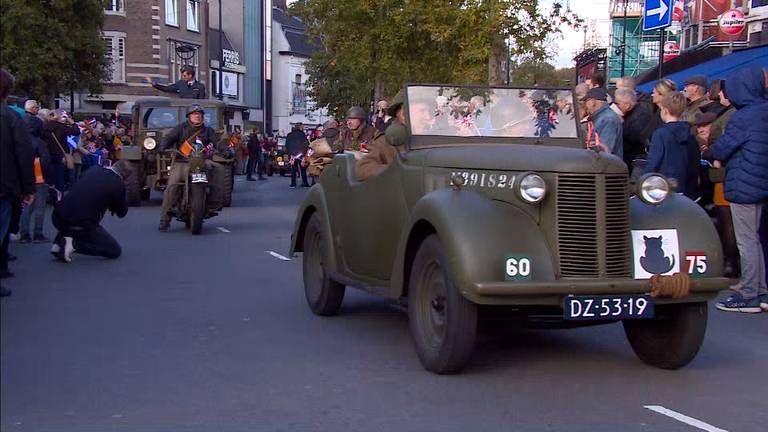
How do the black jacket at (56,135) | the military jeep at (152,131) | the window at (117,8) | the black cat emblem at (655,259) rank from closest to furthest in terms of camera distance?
the black cat emblem at (655,259) < the black jacket at (56,135) < the military jeep at (152,131) < the window at (117,8)

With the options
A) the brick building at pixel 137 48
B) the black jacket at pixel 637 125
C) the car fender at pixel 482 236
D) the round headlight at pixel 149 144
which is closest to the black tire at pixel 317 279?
the car fender at pixel 482 236

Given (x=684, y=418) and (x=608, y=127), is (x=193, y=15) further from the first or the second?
(x=684, y=418)

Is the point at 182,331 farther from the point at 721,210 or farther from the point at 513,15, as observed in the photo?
the point at 513,15

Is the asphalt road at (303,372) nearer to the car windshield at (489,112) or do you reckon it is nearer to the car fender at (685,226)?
the car fender at (685,226)

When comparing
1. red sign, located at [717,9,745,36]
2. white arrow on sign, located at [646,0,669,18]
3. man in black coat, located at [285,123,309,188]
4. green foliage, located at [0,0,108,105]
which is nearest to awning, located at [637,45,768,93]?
white arrow on sign, located at [646,0,669,18]

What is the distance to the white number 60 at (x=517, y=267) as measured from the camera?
19.1ft

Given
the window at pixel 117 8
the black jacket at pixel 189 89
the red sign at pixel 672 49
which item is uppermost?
the window at pixel 117 8

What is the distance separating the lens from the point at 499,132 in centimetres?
738

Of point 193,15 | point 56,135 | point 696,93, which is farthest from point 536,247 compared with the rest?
point 193,15

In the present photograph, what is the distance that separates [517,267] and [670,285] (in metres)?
0.90

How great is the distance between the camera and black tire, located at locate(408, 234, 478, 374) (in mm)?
5980

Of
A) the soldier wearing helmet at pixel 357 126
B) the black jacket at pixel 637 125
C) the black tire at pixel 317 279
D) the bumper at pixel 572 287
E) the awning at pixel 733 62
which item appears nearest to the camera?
the bumper at pixel 572 287

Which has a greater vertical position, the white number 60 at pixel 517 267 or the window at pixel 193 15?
the window at pixel 193 15

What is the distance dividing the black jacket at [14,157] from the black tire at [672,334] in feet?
16.8
